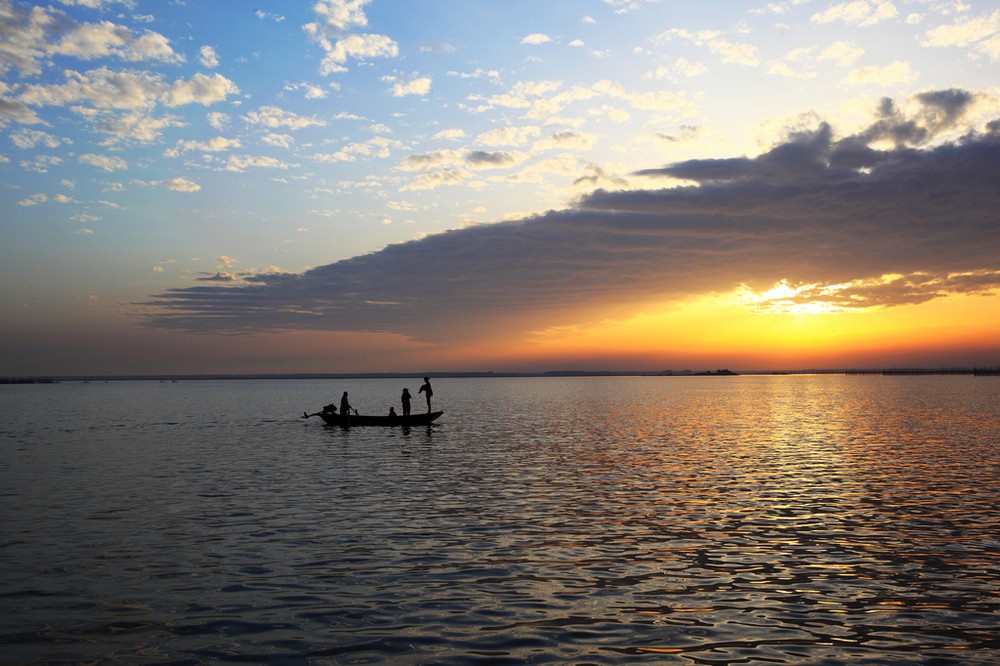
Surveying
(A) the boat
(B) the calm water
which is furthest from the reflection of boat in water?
(B) the calm water

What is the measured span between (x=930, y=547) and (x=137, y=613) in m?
19.2

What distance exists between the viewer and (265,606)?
14367 mm

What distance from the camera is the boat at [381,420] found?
6281 cm

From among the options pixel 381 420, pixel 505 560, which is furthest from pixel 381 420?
pixel 505 560

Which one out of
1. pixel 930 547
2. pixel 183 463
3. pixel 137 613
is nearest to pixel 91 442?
pixel 183 463

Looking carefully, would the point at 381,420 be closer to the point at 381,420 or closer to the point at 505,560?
the point at 381,420

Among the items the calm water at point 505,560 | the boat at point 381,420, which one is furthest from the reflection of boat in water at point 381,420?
the calm water at point 505,560

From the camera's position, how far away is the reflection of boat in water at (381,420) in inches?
2472

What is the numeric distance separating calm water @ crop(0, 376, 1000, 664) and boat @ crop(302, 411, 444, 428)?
23.3 m

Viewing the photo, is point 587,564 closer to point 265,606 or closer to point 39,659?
point 265,606

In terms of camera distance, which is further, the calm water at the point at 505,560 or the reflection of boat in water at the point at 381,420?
the reflection of boat in water at the point at 381,420

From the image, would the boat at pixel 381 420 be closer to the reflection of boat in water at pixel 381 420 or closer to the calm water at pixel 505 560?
the reflection of boat in water at pixel 381 420

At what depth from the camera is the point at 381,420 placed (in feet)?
209

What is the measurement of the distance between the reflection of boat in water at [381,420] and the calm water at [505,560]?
23.3 metres
